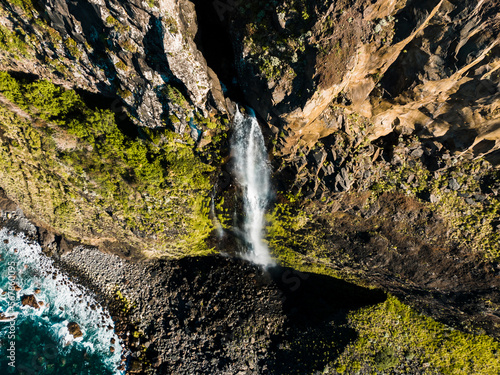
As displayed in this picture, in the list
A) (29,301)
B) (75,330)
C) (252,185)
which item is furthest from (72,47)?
(75,330)

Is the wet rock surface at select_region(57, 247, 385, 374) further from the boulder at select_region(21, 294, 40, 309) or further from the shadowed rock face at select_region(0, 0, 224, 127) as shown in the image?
the shadowed rock face at select_region(0, 0, 224, 127)

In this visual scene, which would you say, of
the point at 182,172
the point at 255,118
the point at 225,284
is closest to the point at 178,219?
the point at 182,172

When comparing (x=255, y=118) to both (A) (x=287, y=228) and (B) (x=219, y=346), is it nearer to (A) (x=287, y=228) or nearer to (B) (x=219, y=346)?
(A) (x=287, y=228)

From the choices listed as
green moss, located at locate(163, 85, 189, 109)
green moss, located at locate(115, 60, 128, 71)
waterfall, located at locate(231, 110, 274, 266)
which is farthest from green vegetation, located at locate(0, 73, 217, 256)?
green moss, located at locate(115, 60, 128, 71)

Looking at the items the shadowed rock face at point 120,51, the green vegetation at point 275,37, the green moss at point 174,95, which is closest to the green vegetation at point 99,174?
the shadowed rock face at point 120,51

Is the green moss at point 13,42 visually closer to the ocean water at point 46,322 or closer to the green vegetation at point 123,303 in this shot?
the ocean water at point 46,322

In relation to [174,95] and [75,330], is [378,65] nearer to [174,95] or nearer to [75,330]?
[174,95]

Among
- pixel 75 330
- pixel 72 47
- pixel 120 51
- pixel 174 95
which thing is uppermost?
pixel 72 47
